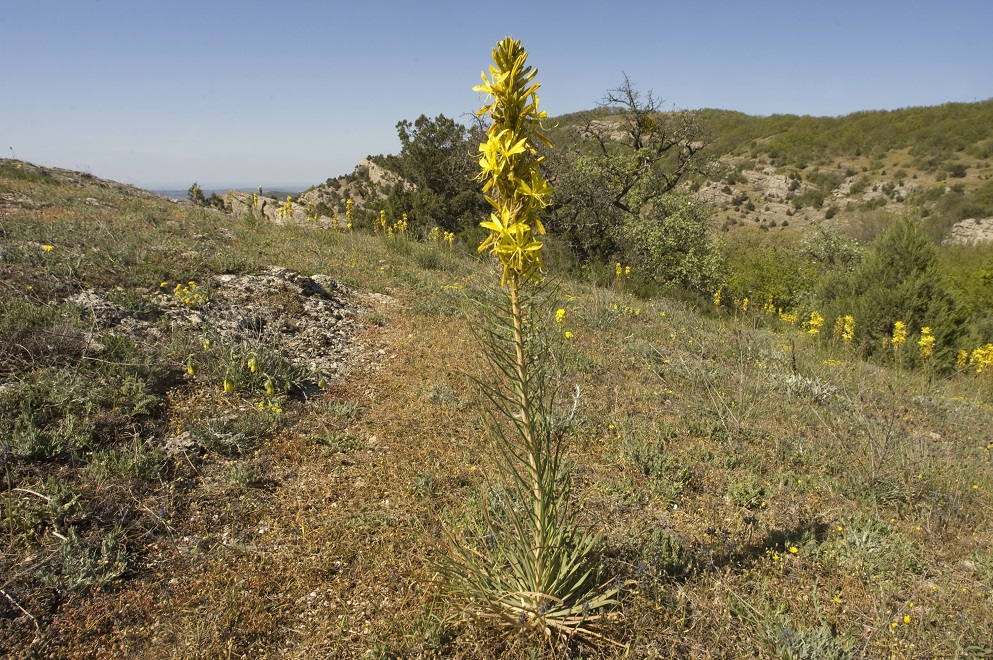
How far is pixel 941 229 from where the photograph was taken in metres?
24.7

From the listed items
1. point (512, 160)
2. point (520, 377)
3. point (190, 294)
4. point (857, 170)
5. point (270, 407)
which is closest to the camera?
point (512, 160)

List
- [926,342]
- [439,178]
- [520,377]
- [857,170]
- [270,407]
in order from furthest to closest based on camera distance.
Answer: [857,170] → [439,178] → [926,342] → [270,407] → [520,377]

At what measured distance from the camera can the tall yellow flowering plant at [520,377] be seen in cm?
150

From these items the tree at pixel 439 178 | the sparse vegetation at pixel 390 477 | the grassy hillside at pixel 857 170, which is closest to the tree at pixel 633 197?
the tree at pixel 439 178

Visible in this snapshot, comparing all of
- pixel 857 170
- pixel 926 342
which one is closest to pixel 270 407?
pixel 926 342

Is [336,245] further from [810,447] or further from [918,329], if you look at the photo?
[918,329]

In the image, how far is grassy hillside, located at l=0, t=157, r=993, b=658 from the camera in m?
2.33

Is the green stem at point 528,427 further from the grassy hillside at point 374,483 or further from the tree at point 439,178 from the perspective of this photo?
the tree at point 439,178

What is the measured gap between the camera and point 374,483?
131 inches

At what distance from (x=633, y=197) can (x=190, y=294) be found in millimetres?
13211

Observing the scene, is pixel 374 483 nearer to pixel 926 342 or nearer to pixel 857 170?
pixel 926 342

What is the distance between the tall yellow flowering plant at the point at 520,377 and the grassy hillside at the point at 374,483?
162 millimetres

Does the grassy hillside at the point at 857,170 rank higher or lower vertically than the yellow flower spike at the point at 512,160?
higher

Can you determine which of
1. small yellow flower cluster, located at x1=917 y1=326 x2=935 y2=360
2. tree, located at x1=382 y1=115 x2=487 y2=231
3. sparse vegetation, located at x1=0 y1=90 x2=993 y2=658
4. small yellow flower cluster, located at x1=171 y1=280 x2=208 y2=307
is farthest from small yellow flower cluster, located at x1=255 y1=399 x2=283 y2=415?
tree, located at x1=382 y1=115 x2=487 y2=231
